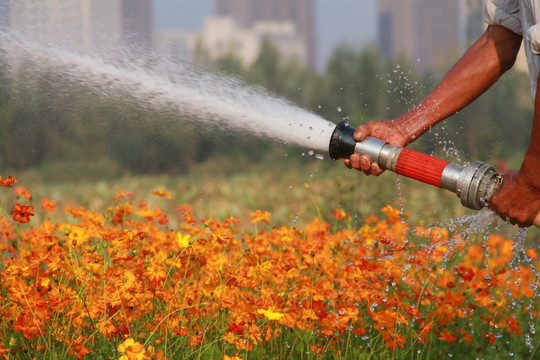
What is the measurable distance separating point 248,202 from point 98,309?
4093mm

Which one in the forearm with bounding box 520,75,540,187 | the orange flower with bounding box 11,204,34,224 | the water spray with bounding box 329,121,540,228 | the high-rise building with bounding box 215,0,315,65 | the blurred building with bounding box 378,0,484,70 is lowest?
the high-rise building with bounding box 215,0,315,65

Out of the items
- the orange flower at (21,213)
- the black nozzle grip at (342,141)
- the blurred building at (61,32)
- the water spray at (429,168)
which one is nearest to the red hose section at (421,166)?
the water spray at (429,168)

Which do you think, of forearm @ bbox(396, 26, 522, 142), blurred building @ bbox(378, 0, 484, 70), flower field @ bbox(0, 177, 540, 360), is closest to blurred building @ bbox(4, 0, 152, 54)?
flower field @ bbox(0, 177, 540, 360)

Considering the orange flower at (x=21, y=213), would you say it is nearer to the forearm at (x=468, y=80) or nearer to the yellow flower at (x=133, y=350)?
the yellow flower at (x=133, y=350)

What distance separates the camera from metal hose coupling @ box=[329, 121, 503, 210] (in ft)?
6.00

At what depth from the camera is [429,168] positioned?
6.23ft

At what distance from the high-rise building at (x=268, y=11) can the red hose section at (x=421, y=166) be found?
37.0 ft

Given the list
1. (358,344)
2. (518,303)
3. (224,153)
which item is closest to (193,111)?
(358,344)

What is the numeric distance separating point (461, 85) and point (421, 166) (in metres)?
0.40

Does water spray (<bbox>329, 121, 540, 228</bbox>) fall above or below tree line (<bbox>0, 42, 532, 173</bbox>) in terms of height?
above

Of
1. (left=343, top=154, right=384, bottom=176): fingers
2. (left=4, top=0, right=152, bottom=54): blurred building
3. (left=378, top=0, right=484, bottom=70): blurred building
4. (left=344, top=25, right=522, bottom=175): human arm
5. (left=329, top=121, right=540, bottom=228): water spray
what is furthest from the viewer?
(left=378, top=0, right=484, bottom=70): blurred building

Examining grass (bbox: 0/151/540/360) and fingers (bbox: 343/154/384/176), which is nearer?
grass (bbox: 0/151/540/360)

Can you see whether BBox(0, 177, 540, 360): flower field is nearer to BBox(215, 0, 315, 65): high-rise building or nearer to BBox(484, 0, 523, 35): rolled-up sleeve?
BBox(484, 0, 523, 35): rolled-up sleeve

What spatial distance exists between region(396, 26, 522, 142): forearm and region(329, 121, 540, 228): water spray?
19 cm
